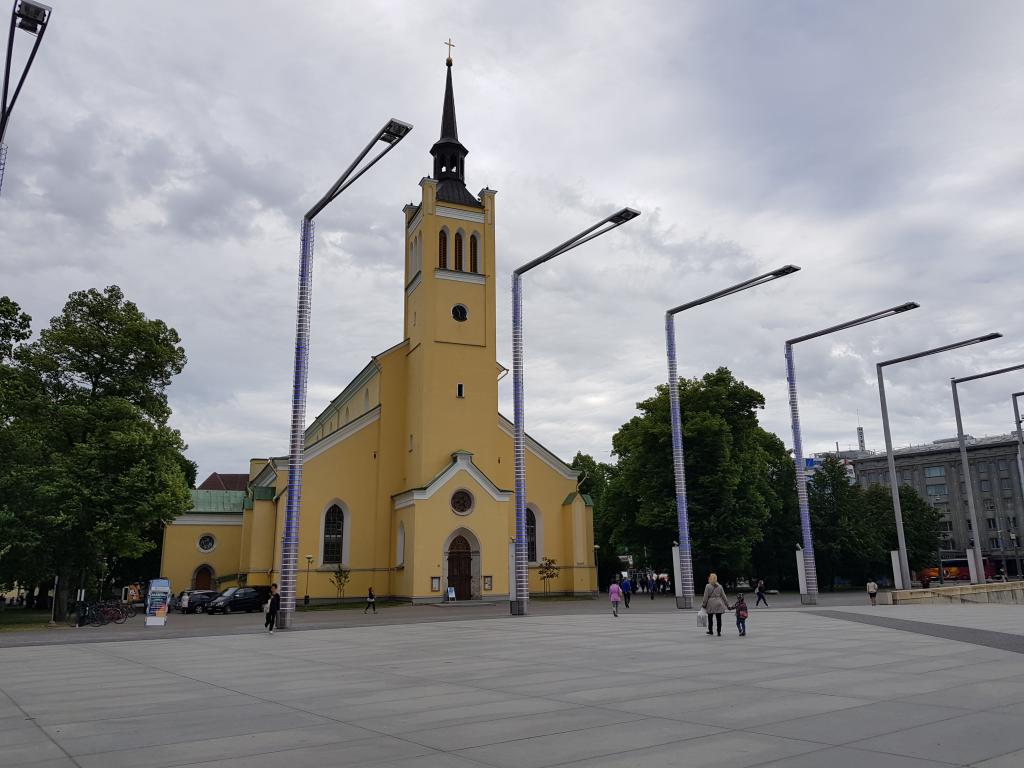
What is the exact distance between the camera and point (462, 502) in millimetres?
42188

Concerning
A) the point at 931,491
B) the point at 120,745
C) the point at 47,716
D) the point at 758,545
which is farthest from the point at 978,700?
the point at 931,491

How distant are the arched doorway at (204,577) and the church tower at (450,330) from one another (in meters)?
18.1

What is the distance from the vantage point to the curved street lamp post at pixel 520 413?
28.9 m

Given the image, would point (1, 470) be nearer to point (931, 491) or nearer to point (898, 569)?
point (898, 569)

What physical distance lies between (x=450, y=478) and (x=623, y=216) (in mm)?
19794

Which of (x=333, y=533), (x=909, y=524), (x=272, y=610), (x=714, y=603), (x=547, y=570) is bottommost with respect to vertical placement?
(x=272, y=610)

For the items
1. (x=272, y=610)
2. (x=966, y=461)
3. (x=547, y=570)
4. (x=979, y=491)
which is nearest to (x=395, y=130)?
(x=272, y=610)

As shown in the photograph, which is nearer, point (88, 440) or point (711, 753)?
point (711, 753)

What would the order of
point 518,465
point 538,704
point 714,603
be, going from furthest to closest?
1. point 518,465
2. point 714,603
3. point 538,704

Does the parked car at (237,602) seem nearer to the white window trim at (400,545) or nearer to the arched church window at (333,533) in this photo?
the arched church window at (333,533)

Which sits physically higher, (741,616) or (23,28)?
(23,28)

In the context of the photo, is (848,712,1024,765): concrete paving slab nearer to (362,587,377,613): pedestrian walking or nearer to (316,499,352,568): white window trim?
(362,587,377,613): pedestrian walking

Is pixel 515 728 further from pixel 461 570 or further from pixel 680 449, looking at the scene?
pixel 461 570

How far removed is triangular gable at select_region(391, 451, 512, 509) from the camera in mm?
41062
